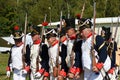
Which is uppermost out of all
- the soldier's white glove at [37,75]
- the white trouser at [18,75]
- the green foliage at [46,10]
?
the soldier's white glove at [37,75]

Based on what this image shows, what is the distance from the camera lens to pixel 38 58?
43.5 ft

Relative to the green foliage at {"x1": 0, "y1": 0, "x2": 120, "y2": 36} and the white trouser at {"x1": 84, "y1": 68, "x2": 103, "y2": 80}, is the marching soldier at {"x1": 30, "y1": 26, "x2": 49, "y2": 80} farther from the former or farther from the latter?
the green foliage at {"x1": 0, "y1": 0, "x2": 120, "y2": 36}

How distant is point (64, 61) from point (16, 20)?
182 feet

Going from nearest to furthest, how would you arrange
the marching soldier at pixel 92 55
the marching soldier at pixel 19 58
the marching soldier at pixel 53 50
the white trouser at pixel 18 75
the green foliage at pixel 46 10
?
the marching soldier at pixel 92 55
the marching soldier at pixel 53 50
the marching soldier at pixel 19 58
the white trouser at pixel 18 75
the green foliage at pixel 46 10

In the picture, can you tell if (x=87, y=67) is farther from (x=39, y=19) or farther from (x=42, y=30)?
(x=39, y=19)

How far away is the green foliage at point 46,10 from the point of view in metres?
52.1

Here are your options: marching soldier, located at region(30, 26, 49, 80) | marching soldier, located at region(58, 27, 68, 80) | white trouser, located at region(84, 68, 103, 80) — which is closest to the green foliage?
marching soldier, located at region(30, 26, 49, 80)

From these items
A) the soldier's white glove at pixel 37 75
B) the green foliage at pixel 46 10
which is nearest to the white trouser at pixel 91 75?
the soldier's white glove at pixel 37 75

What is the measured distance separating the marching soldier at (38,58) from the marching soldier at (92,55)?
3.00 metres

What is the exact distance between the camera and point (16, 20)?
6675 cm

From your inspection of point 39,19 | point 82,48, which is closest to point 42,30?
point 82,48

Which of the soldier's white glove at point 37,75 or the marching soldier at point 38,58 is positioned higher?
the marching soldier at point 38,58

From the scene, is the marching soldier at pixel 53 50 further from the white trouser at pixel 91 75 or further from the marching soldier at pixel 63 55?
the white trouser at pixel 91 75

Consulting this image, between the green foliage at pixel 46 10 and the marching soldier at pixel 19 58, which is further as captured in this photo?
the green foliage at pixel 46 10
